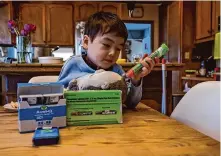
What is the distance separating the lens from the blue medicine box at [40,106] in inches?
23.6

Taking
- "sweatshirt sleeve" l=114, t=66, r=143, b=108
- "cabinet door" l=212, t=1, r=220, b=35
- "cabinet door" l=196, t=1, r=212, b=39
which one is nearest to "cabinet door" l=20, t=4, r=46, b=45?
"cabinet door" l=196, t=1, r=212, b=39

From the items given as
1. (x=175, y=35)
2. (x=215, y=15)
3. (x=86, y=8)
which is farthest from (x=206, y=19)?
(x=86, y=8)

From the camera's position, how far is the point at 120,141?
52 cm

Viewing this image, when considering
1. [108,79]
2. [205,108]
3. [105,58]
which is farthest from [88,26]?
[205,108]

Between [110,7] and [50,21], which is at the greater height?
[110,7]

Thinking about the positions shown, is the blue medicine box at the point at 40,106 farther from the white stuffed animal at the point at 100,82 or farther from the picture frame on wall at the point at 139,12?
the picture frame on wall at the point at 139,12

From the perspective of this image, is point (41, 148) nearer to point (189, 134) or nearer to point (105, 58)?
point (189, 134)

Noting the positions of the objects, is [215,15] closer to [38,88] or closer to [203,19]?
[203,19]

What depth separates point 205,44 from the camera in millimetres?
→ 4039

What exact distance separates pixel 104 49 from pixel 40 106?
0.32 m

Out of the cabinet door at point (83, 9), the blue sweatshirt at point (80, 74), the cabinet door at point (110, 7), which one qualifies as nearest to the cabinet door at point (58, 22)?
the cabinet door at point (83, 9)

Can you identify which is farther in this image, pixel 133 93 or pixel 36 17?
pixel 36 17

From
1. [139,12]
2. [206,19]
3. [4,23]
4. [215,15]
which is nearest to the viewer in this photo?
[215,15]

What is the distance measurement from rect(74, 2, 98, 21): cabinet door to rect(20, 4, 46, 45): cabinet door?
0.64 meters
